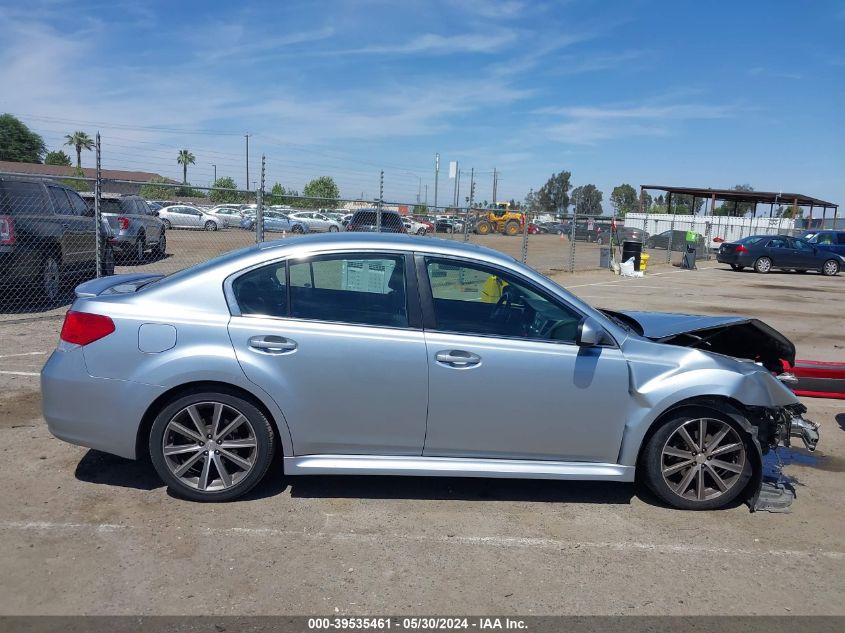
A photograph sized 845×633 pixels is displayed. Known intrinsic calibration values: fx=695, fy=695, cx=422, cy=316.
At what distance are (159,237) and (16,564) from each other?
1621cm

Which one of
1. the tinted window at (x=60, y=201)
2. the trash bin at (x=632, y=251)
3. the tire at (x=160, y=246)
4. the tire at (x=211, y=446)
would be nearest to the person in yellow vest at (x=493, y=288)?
the tire at (x=211, y=446)

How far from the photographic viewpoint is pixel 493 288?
449cm

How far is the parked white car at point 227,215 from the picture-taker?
31956 mm

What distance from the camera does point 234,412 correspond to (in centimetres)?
416

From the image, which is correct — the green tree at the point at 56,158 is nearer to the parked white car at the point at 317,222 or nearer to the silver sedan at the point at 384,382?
the parked white car at the point at 317,222

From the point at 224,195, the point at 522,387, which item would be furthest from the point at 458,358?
the point at 224,195

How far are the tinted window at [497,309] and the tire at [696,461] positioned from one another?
0.87m

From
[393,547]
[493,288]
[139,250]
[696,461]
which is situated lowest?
[393,547]

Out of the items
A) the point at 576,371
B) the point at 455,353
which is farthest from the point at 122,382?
the point at 576,371

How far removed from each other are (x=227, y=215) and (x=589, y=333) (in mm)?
33181

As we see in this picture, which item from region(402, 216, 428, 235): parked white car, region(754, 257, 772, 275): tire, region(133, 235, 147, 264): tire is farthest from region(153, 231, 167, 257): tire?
region(754, 257, 772, 275): tire

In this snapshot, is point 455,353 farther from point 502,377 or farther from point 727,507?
point 727,507

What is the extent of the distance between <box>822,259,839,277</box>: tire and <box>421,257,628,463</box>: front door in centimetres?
2656

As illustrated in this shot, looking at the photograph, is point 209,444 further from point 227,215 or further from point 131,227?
point 227,215
